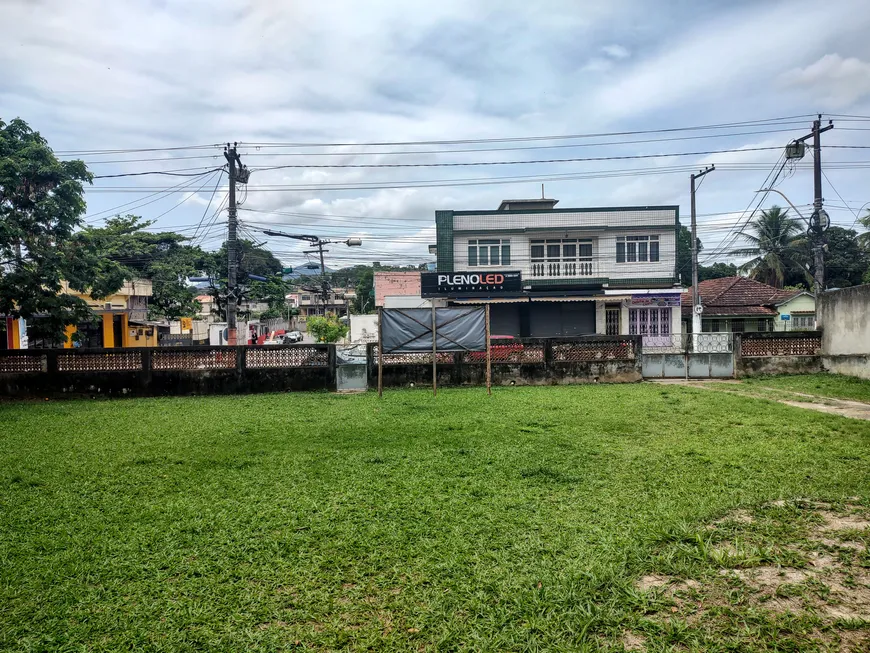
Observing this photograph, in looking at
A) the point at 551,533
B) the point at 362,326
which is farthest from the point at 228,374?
the point at 362,326

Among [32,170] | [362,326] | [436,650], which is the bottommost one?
[436,650]

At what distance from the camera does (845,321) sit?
13055 millimetres

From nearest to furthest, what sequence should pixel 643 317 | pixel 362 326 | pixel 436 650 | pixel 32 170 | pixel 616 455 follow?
1. pixel 436 650
2. pixel 616 455
3. pixel 32 170
4. pixel 643 317
5. pixel 362 326

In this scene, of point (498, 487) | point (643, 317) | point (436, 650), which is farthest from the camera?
point (643, 317)

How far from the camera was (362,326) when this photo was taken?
28.6m

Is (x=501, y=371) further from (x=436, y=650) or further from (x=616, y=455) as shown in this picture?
(x=436, y=650)

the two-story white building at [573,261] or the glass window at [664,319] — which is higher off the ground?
the two-story white building at [573,261]

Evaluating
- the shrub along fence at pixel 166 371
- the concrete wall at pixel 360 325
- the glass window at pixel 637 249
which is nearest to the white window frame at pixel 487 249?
the glass window at pixel 637 249

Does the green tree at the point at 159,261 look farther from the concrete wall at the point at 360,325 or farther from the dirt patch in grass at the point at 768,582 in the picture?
the dirt patch in grass at the point at 768,582

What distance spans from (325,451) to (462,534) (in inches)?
121

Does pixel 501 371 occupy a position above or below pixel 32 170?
below

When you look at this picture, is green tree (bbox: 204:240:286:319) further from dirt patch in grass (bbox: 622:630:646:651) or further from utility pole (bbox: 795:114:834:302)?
utility pole (bbox: 795:114:834:302)

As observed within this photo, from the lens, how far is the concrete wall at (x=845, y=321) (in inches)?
492

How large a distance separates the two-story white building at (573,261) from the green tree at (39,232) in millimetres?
13574
